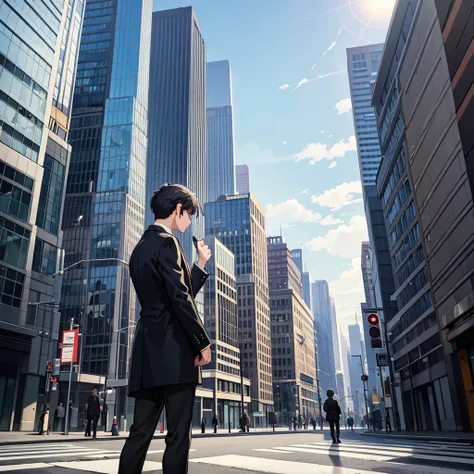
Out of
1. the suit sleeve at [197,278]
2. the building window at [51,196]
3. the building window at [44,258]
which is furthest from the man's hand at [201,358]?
the building window at [51,196]

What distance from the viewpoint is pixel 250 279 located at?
4788 inches

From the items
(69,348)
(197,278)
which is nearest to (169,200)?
(197,278)

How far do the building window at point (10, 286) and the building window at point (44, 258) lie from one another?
240cm

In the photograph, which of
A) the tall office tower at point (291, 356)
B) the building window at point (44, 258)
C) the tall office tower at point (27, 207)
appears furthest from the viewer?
the tall office tower at point (291, 356)

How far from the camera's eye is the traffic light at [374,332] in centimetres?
1227

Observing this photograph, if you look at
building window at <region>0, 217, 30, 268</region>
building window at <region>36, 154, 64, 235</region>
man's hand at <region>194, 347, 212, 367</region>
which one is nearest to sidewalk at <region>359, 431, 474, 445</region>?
man's hand at <region>194, 347, 212, 367</region>

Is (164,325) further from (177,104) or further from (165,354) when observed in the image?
(177,104)

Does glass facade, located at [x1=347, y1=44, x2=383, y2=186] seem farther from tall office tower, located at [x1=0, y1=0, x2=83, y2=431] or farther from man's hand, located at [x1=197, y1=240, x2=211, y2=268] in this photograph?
man's hand, located at [x1=197, y1=240, x2=211, y2=268]

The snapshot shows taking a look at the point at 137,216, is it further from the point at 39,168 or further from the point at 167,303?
the point at 167,303

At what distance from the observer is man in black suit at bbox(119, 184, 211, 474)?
283 cm

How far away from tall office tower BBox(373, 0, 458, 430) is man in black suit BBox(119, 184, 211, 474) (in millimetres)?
21379

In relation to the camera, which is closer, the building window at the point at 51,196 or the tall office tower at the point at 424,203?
the tall office tower at the point at 424,203

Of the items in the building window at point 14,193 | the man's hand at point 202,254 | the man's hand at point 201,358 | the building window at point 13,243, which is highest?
the building window at point 14,193

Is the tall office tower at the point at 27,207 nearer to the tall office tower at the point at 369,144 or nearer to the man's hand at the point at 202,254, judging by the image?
the man's hand at the point at 202,254
